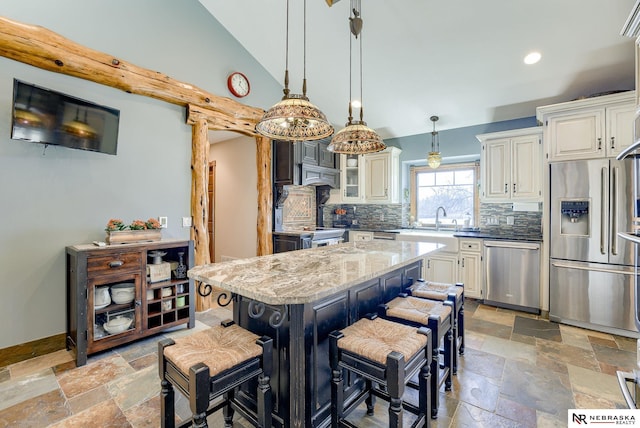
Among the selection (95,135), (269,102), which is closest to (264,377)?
(95,135)

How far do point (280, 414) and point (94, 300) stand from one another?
203 centimetres

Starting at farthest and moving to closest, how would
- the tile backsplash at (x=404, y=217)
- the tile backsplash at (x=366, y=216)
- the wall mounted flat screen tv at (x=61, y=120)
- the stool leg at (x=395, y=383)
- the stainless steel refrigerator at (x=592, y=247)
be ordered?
the tile backsplash at (x=366, y=216) → the tile backsplash at (x=404, y=217) → the stainless steel refrigerator at (x=592, y=247) → the wall mounted flat screen tv at (x=61, y=120) → the stool leg at (x=395, y=383)

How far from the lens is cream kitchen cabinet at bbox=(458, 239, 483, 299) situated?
13.1 feet

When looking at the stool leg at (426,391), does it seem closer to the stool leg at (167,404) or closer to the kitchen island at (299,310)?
the kitchen island at (299,310)

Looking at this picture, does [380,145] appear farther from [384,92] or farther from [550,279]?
[550,279]

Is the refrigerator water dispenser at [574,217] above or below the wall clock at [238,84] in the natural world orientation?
below

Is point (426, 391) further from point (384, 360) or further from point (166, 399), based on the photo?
point (166, 399)

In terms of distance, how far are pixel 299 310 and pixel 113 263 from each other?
207 cm

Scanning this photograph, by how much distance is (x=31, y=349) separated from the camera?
2.50 meters

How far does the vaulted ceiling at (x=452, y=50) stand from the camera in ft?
9.11

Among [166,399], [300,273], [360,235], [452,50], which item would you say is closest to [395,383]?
[300,273]

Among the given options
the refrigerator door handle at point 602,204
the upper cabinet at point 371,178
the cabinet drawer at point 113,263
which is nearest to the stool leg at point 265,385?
the cabinet drawer at point 113,263

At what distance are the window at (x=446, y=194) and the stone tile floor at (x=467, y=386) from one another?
7.49 feet

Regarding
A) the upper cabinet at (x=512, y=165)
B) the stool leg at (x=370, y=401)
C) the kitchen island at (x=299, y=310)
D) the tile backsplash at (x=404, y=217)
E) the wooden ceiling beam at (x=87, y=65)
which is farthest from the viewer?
the tile backsplash at (x=404, y=217)
